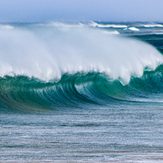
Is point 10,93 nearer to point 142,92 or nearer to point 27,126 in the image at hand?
point 27,126

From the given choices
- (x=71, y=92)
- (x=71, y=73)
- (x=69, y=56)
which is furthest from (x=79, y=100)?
(x=69, y=56)

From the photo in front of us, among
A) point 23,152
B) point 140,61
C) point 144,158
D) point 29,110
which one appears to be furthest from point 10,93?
point 140,61

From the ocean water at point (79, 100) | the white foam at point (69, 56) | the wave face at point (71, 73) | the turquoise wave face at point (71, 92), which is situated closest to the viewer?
the ocean water at point (79, 100)

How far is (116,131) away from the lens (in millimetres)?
6777

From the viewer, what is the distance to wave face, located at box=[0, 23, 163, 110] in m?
10.1

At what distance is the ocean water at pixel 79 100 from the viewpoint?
582cm

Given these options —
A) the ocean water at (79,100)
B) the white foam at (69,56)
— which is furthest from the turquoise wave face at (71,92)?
the white foam at (69,56)

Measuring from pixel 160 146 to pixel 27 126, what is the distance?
230 centimetres

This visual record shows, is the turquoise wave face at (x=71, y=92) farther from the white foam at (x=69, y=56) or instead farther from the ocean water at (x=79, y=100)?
the white foam at (x=69, y=56)

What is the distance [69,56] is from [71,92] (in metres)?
3.57

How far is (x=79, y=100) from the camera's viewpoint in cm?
1020

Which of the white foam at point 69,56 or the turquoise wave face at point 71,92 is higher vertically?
the white foam at point 69,56

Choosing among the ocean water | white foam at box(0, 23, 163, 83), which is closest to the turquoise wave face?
the ocean water

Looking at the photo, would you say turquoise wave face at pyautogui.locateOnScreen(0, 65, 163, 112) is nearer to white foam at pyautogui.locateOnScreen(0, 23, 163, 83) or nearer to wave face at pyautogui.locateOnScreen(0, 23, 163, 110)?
wave face at pyautogui.locateOnScreen(0, 23, 163, 110)
